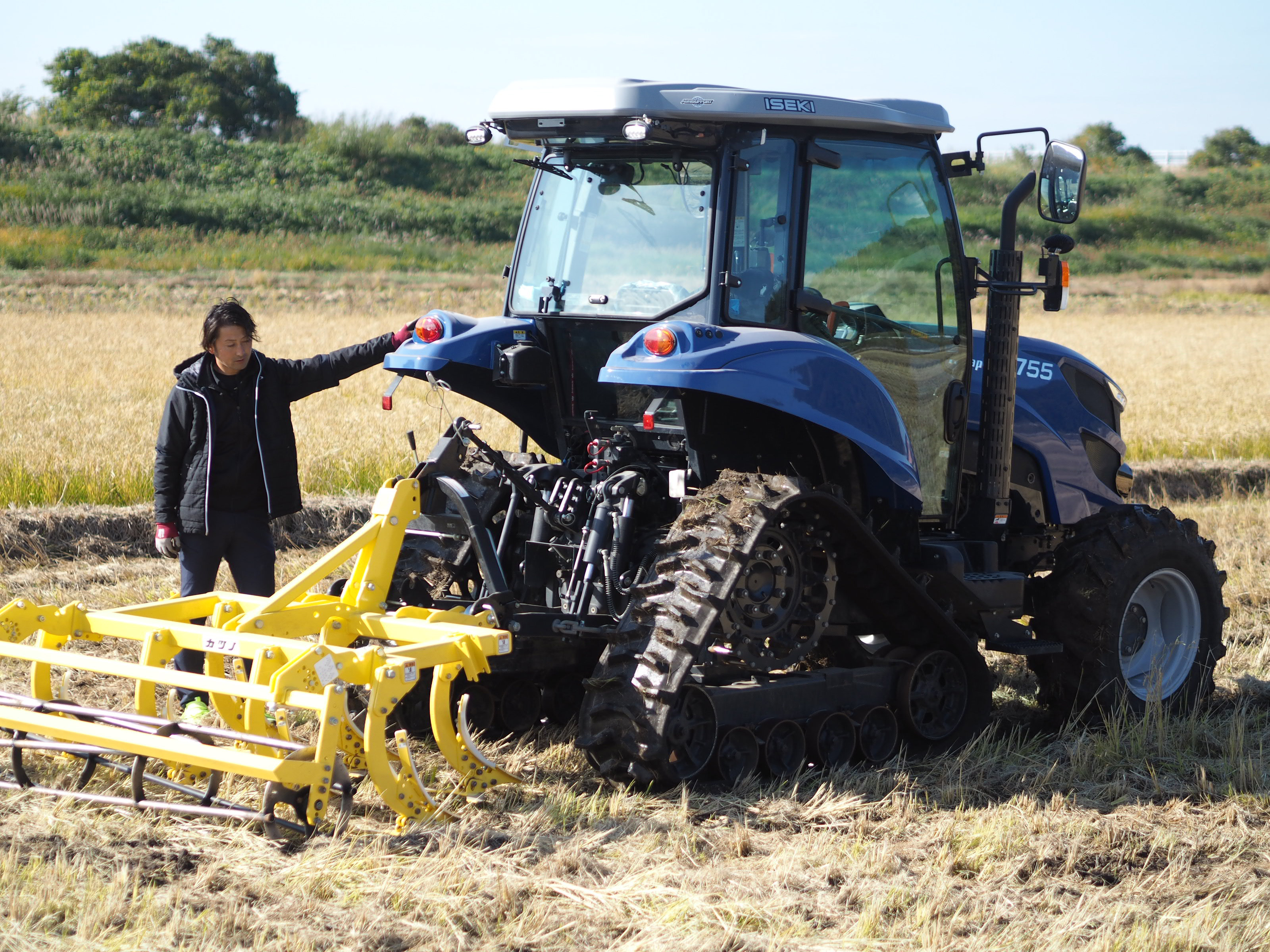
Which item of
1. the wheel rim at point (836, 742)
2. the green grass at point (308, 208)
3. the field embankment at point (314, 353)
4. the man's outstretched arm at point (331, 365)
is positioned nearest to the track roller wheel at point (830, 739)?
the wheel rim at point (836, 742)

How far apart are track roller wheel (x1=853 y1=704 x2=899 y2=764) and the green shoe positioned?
8.60 ft

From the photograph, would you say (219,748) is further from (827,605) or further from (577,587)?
(827,605)

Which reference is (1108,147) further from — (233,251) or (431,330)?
(431,330)

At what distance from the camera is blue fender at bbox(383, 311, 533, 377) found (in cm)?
529

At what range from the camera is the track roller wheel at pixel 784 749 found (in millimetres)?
4719

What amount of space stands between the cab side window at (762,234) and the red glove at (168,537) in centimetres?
259

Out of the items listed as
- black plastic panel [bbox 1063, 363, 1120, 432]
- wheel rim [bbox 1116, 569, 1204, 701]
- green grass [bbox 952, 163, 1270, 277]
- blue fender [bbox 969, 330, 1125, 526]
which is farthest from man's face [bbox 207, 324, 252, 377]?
green grass [bbox 952, 163, 1270, 277]

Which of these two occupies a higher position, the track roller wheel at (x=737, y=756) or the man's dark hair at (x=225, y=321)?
the man's dark hair at (x=225, y=321)

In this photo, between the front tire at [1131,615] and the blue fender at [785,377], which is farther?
the front tire at [1131,615]

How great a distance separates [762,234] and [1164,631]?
286 cm

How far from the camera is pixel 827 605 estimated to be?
4.80m

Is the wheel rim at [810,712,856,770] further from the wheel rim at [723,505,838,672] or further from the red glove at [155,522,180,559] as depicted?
the red glove at [155,522,180,559]

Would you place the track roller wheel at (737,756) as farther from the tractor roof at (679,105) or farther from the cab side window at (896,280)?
the tractor roof at (679,105)

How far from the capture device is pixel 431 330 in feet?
17.6
